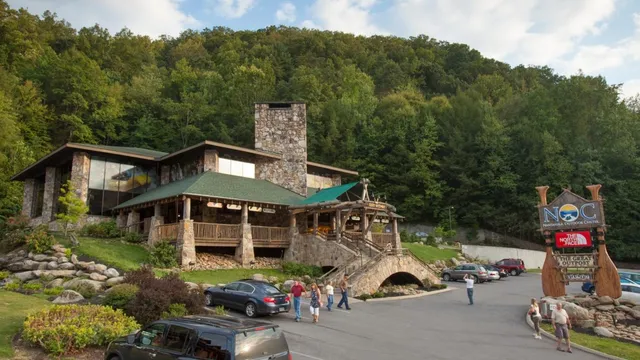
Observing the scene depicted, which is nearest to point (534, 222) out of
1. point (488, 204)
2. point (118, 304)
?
point (488, 204)

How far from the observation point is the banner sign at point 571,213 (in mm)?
21422

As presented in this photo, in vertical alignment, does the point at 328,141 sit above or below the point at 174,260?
above

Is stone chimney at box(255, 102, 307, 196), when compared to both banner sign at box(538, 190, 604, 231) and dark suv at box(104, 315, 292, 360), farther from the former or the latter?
dark suv at box(104, 315, 292, 360)

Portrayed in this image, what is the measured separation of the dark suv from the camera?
757 centimetres

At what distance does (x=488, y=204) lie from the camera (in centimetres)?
5634

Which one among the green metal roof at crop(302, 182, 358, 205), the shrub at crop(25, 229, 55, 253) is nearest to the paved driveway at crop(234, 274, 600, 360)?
the green metal roof at crop(302, 182, 358, 205)

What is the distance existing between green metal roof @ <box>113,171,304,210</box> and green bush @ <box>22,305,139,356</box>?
582 inches

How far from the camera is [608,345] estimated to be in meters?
15.3

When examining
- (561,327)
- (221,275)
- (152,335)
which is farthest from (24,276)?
(561,327)

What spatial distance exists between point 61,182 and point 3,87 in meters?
21.6

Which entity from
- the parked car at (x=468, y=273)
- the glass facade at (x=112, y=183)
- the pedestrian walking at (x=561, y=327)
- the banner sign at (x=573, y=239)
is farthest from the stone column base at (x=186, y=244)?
the banner sign at (x=573, y=239)

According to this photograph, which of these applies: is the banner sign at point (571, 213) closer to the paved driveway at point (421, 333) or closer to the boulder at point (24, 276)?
the paved driveway at point (421, 333)

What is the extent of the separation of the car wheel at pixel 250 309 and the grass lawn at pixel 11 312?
6999 millimetres

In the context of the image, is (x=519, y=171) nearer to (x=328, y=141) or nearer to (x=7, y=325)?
(x=328, y=141)
